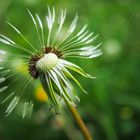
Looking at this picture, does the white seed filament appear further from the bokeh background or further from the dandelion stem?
the bokeh background

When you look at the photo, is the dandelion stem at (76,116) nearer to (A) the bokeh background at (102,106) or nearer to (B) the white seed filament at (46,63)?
(B) the white seed filament at (46,63)

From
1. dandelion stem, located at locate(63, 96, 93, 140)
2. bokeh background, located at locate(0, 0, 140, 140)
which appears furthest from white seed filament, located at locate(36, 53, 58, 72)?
bokeh background, located at locate(0, 0, 140, 140)

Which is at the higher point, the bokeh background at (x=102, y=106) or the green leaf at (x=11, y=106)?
the green leaf at (x=11, y=106)

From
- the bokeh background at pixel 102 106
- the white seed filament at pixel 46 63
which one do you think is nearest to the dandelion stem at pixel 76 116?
the white seed filament at pixel 46 63

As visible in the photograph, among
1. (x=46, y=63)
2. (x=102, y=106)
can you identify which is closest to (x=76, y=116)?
(x=46, y=63)

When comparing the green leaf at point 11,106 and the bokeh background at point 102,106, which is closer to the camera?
the green leaf at point 11,106

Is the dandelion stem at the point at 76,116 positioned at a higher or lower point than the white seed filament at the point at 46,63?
lower

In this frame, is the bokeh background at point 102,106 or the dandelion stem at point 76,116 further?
the bokeh background at point 102,106

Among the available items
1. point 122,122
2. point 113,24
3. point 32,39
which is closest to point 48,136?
point 122,122

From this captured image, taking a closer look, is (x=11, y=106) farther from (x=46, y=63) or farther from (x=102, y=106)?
(x=102, y=106)

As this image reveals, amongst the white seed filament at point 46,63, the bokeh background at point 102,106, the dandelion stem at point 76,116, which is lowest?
the bokeh background at point 102,106
